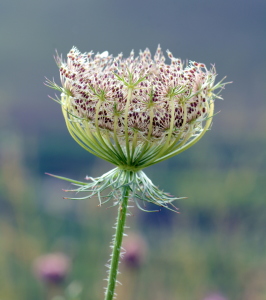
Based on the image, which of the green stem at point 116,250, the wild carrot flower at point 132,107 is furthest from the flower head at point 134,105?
the green stem at point 116,250

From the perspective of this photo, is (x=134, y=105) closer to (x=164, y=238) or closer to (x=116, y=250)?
(x=116, y=250)

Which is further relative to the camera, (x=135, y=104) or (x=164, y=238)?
(x=164, y=238)

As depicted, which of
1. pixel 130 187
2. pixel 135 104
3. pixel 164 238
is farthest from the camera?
pixel 164 238

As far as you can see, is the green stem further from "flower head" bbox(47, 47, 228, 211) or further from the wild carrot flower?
"flower head" bbox(47, 47, 228, 211)

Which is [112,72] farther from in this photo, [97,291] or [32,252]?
[97,291]

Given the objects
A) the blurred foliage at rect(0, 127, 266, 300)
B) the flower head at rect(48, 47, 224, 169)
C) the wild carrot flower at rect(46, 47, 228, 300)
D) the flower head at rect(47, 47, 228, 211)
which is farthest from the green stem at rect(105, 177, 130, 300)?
the blurred foliage at rect(0, 127, 266, 300)

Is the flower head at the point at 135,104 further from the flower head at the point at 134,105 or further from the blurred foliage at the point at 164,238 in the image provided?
the blurred foliage at the point at 164,238

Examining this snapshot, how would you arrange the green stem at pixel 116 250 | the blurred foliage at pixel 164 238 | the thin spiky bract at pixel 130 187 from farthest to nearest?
the blurred foliage at pixel 164 238 → the thin spiky bract at pixel 130 187 → the green stem at pixel 116 250

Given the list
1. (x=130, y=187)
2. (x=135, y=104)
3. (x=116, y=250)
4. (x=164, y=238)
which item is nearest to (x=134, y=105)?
(x=135, y=104)
